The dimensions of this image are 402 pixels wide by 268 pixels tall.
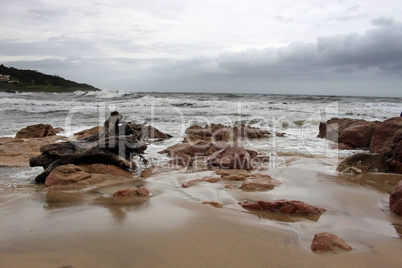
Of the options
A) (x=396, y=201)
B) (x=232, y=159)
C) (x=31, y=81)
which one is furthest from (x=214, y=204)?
(x=31, y=81)

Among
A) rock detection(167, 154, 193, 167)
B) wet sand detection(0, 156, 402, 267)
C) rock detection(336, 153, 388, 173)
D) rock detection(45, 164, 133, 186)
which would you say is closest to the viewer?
wet sand detection(0, 156, 402, 267)

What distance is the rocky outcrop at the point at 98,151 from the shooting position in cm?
462

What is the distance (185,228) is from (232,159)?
3.06 meters

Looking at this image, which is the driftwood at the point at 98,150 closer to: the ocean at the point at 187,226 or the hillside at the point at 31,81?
the ocean at the point at 187,226

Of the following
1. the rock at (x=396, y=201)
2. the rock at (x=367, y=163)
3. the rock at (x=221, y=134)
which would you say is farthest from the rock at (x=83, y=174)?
Answer: the rock at (x=221, y=134)

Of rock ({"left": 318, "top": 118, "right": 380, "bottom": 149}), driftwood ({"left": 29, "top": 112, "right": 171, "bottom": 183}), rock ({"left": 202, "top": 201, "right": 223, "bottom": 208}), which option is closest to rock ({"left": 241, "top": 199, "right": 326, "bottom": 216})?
rock ({"left": 202, "top": 201, "right": 223, "bottom": 208})

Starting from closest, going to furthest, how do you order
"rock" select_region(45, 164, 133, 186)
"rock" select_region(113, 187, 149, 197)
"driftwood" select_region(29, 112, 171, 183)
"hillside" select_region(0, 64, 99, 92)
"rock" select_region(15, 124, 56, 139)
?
"rock" select_region(113, 187, 149, 197) < "rock" select_region(45, 164, 133, 186) < "driftwood" select_region(29, 112, 171, 183) < "rock" select_region(15, 124, 56, 139) < "hillside" select_region(0, 64, 99, 92)

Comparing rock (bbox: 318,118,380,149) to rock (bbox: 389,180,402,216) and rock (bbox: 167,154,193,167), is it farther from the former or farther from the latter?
rock (bbox: 389,180,402,216)

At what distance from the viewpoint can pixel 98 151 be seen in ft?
15.7

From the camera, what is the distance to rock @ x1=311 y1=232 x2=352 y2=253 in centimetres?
215

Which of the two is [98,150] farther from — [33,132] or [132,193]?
[33,132]

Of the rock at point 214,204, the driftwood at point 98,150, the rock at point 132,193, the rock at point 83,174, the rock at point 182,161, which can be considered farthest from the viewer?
the rock at point 182,161

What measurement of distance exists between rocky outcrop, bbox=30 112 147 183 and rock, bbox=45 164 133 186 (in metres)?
0.13

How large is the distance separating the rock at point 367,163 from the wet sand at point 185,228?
1079 millimetres
